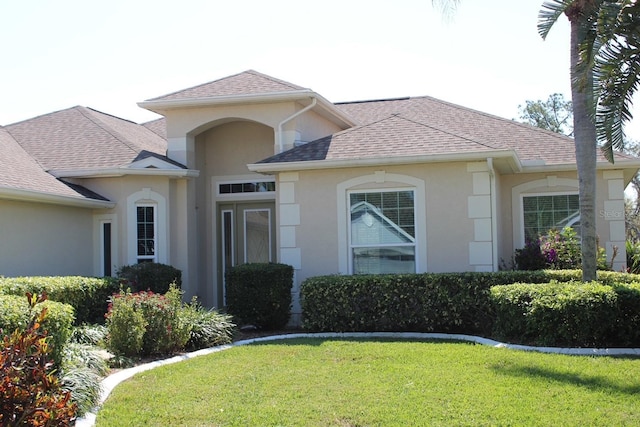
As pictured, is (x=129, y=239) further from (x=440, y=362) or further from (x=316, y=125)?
(x=440, y=362)

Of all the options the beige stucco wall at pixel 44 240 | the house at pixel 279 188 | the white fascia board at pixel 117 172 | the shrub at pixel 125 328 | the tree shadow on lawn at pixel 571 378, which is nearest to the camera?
the tree shadow on lawn at pixel 571 378

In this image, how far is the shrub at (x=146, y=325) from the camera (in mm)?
9852

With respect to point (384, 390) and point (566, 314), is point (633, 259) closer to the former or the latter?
point (566, 314)

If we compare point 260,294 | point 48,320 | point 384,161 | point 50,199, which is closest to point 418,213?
point 384,161

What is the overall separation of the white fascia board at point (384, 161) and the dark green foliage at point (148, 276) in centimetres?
300

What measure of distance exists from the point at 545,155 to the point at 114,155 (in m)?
9.81

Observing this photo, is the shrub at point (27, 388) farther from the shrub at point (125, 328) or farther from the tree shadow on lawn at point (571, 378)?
the tree shadow on lawn at point (571, 378)

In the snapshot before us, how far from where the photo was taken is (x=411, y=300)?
12.2 m

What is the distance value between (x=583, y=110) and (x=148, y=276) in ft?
29.3

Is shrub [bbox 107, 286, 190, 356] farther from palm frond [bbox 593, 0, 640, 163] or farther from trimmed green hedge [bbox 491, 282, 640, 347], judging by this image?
palm frond [bbox 593, 0, 640, 163]

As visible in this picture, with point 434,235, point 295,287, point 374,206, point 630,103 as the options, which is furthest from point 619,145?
point 295,287

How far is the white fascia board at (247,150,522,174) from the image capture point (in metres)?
12.7

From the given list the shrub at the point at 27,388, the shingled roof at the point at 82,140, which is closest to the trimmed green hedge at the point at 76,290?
the shingled roof at the point at 82,140

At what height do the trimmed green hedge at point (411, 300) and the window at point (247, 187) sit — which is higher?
the window at point (247, 187)
